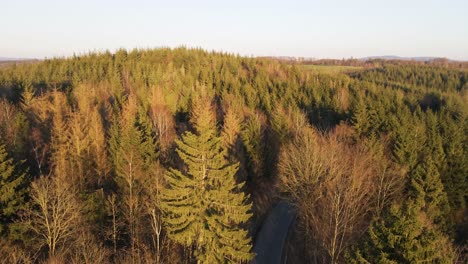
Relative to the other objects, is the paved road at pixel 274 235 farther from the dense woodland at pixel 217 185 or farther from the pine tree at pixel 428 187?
the pine tree at pixel 428 187

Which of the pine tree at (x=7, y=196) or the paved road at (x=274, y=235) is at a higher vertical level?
the pine tree at (x=7, y=196)

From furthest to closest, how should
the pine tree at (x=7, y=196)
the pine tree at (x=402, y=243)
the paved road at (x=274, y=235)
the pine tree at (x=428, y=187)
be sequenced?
the pine tree at (x=428, y=187) → the paved road at (x=274, y=235) → the pine tree at (x=7, y=196) → the pine tree at (x=402, y=243)

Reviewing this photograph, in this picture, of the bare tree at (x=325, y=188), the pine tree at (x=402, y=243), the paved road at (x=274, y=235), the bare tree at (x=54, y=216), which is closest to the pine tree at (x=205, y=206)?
the bare tree at (x=54, y=216)

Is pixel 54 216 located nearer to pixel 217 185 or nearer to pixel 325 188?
pixel 217 185

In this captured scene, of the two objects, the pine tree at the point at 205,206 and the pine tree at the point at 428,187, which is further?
the pine tree at the point at 428,187

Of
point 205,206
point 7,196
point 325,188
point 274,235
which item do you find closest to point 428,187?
point 325,188

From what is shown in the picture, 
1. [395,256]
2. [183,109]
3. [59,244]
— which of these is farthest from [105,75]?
[395,256]

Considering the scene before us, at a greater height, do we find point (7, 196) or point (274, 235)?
point (7, 196)
